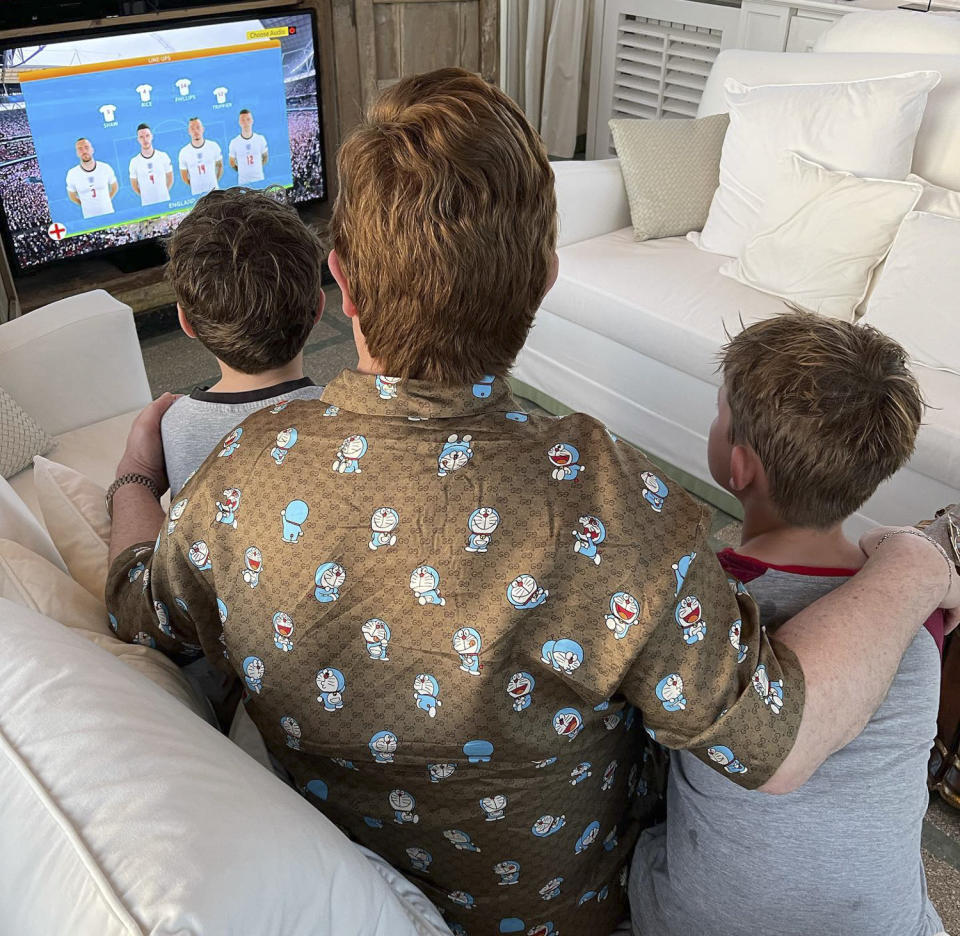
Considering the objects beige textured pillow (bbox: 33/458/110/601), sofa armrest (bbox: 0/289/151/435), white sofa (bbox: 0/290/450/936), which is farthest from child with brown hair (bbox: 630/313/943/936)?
sofa armrest (bbox: 0/289/151/435)

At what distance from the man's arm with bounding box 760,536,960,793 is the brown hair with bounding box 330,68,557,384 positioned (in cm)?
39

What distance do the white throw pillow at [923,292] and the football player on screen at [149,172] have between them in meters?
2.20

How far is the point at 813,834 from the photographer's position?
3.02 ft

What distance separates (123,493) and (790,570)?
80 cm

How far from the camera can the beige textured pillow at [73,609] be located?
913mm

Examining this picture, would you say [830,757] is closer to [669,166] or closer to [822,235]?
[822,235]

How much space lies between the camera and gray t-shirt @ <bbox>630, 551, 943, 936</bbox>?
91cm

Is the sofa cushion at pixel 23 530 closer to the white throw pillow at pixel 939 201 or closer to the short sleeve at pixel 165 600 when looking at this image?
the short sleeve at pixel 165 600

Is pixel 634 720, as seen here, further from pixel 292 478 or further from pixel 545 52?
pixel 545 52

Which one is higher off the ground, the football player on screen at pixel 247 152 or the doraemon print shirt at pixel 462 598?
the doraemon print shirt at pixel 462 598

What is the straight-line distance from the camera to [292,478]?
0.76 meters

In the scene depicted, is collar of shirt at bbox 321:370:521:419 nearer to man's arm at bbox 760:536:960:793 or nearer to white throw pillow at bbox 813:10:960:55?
man's arm at bbox 760:536:960:793

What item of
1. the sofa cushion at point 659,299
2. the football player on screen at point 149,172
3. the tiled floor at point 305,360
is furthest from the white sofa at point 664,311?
the football player on screen at point 149,172

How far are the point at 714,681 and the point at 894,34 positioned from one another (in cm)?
249
